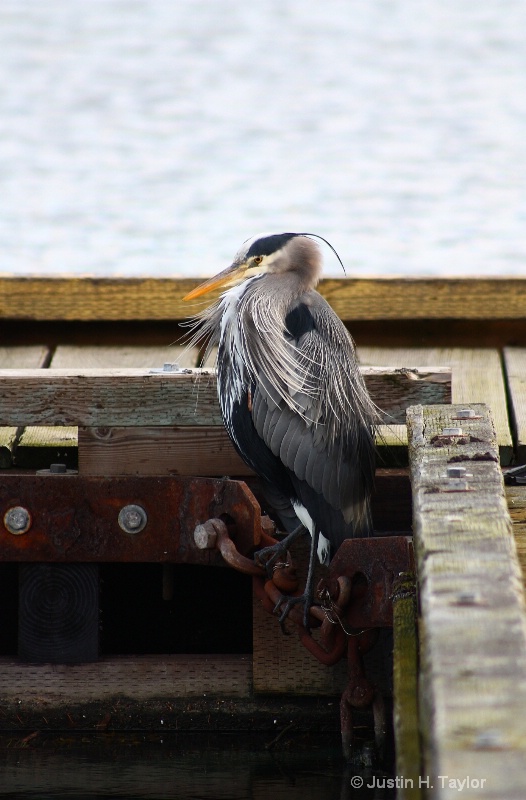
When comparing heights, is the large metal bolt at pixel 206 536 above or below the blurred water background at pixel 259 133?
below

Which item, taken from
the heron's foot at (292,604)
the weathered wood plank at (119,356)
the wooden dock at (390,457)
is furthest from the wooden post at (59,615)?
the weathered wood plank at (119,356)

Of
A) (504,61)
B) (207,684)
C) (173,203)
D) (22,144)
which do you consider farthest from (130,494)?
(504,61)

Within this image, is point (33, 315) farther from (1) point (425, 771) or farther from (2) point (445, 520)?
(1) point (425, 771)

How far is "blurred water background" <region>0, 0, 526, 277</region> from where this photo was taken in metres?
9.48

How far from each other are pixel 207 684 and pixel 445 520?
→ 3.87 feet

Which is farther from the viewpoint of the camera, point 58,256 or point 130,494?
point 58,256

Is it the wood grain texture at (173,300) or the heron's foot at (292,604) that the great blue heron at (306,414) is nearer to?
the heron's foot at (292,604)

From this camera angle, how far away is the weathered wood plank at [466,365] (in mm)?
3633

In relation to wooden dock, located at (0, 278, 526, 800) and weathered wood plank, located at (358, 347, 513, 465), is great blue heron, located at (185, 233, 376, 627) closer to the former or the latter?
wooden dock, located at (0, 278, 526, 800)

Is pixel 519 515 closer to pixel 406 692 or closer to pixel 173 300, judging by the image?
pixel 406 692

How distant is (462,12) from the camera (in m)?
18.2

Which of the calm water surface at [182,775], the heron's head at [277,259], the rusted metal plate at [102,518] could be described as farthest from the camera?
the heron's head at [277,259]

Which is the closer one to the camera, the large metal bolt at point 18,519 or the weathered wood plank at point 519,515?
the weathered wood plank at point 519,515

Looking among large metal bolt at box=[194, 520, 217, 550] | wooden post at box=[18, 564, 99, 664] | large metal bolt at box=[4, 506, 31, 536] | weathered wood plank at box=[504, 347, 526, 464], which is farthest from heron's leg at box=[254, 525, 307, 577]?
weathered wood plank at box=[504, 347, 526, 464]
